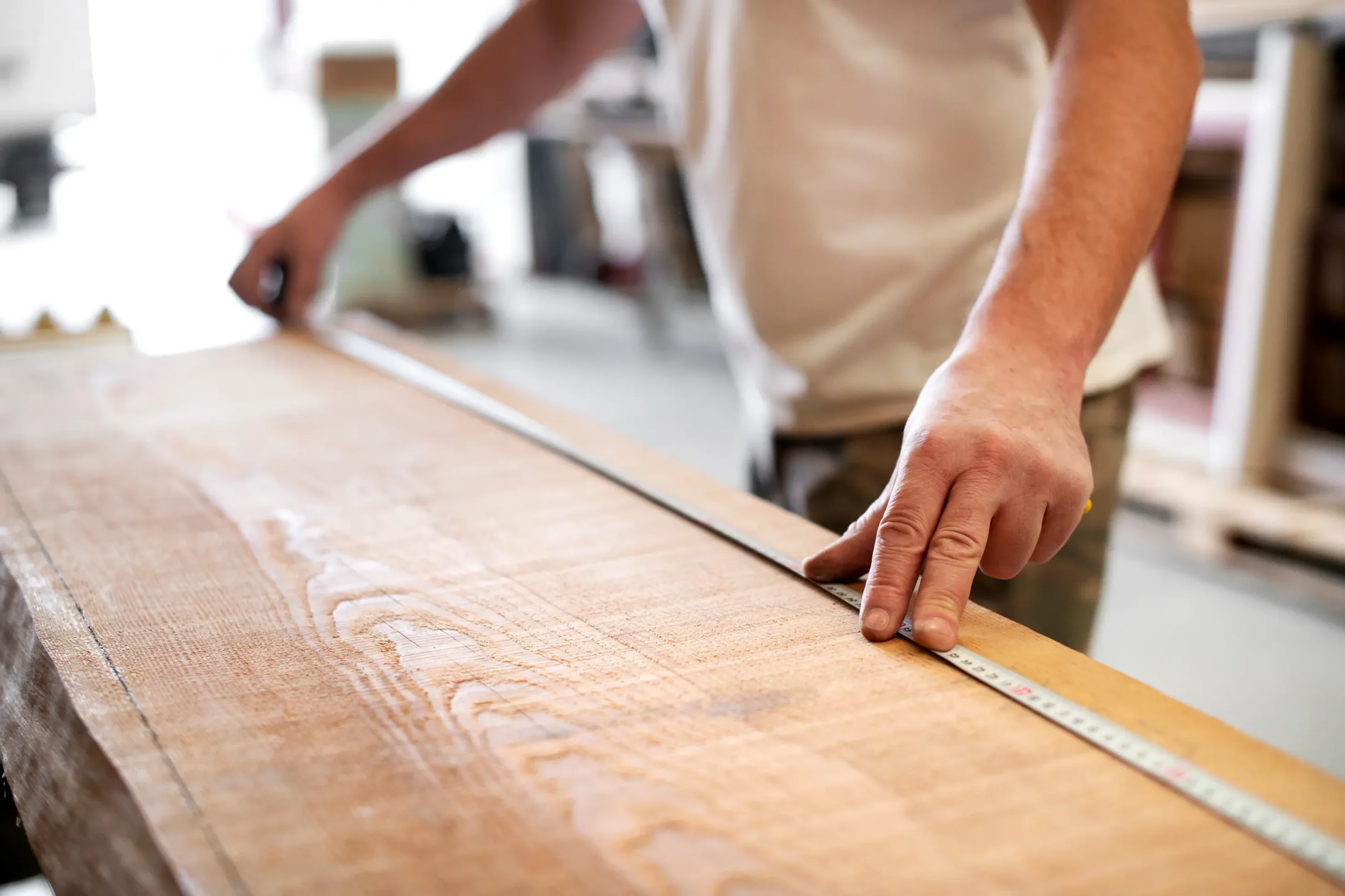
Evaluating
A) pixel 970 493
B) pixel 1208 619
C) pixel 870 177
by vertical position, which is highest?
pixel 870 177

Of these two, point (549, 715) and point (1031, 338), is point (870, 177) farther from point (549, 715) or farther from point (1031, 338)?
point (549, 715)

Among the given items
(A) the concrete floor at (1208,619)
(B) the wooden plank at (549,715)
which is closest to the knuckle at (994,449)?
(B) the wooden plank at (549,715)

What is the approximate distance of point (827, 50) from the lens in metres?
1.11

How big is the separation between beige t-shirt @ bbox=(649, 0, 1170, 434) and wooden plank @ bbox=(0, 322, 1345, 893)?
251mm

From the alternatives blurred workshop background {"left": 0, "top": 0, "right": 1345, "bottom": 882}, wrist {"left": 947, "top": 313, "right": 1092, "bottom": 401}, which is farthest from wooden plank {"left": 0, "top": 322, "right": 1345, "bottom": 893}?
blurred workshop background {"left": 0, "top": 0, "right": 1345, "bottom": 882}

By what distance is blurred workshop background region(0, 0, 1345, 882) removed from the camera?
2352 mm

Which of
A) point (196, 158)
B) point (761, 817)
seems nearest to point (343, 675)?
point (761, 817)

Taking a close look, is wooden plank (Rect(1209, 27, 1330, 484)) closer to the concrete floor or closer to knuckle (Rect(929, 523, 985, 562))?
the concrete floor

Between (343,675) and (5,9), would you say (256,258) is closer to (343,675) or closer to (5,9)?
(5,9)

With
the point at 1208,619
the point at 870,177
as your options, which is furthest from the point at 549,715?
the point at 1208,619

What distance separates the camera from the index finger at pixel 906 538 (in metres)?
0.70

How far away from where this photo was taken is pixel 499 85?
149cm

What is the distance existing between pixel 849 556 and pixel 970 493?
0.34 ft

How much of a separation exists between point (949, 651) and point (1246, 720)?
1832mm
